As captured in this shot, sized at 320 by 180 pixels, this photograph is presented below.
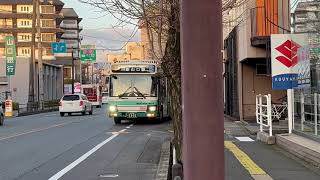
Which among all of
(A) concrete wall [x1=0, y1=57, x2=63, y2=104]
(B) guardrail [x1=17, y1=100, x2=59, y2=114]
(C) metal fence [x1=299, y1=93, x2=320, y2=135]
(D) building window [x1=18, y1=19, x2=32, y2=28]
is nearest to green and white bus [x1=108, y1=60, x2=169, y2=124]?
(C) metal fence [x1=299, y1=93, x2=320, y2=135]

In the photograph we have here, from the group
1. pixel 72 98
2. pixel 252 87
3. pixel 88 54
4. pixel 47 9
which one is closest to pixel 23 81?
pixel 88 54

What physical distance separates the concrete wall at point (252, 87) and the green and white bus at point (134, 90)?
452cm

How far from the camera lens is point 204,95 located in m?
3.31

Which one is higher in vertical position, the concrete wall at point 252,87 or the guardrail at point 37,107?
the concrete wall at point 252,87

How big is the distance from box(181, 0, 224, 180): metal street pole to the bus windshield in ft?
80.3

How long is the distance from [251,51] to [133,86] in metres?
6.49

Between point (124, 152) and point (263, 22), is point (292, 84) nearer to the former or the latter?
point (124, 152)

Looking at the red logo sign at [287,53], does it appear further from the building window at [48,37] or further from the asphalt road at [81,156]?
the building window at [48,37]

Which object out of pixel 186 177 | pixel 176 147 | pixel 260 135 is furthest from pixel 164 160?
pixel 186 177

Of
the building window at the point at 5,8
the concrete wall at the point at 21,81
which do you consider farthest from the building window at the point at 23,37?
the concrete wall at the point at 21,81

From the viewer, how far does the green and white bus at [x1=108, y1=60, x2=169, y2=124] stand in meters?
27.8

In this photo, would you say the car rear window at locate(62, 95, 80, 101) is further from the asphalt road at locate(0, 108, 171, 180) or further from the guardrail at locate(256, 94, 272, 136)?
the guardrail at locate(256, 94, 272, 136)

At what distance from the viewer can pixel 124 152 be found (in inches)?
628

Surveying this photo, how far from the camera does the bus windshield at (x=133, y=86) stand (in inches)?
1104
